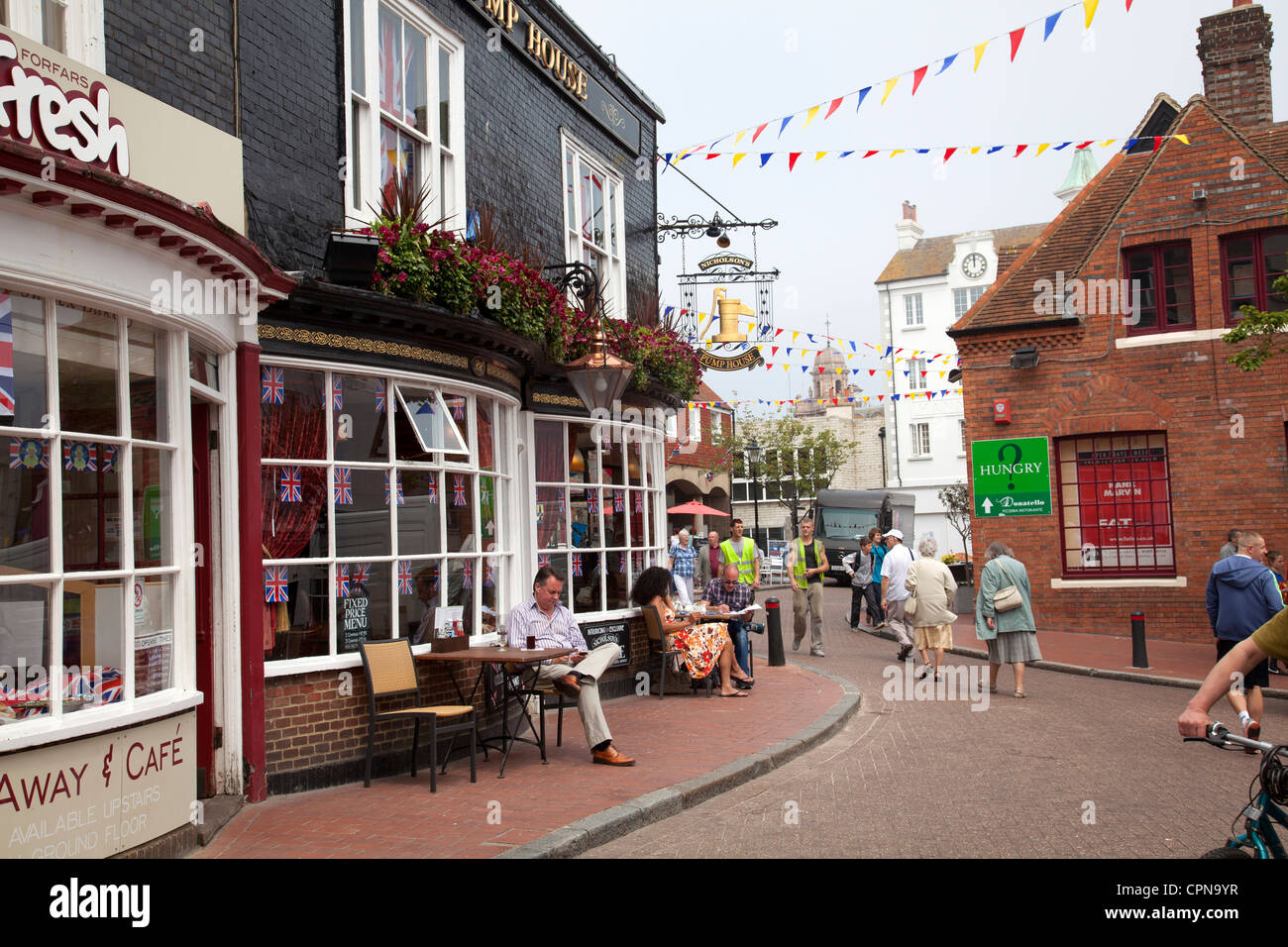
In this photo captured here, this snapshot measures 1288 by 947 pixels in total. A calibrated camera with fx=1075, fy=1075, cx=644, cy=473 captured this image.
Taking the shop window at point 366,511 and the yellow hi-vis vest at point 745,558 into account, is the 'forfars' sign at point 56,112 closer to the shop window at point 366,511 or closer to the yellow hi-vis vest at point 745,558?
the shop window at point 366,511

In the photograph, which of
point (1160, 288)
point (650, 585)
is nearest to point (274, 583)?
point (650, 585)

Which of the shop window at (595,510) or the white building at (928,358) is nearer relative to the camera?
the shop window at (595,510)

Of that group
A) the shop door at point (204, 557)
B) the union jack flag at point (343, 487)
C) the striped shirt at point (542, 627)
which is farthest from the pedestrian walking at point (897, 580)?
the shop door at point (204, 557)

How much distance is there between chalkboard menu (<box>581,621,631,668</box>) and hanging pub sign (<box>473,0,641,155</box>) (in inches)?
250

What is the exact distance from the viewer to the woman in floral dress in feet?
39.7

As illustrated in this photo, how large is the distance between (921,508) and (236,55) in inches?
1749

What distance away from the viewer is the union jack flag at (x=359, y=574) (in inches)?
325

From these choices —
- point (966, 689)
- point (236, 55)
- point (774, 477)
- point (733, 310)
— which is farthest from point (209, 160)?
point (774, 477)

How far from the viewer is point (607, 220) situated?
14258 mm

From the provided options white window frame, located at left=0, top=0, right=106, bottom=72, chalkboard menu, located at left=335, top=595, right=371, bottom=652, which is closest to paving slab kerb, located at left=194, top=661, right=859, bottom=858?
chalkboard menu, located at left=335, top=595, right=371, bottom=652

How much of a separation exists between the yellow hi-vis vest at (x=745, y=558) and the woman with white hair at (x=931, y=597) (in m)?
2.38

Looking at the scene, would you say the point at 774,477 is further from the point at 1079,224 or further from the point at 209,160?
the point at 209,160

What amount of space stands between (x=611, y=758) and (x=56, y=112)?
5.75m

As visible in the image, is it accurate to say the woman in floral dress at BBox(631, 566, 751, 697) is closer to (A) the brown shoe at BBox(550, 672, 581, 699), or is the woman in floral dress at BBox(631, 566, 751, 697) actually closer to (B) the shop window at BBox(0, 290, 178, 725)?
(A) the brown shoe at BBox(550, 672, 581, 699)
